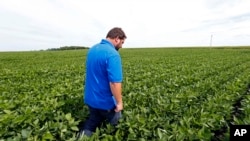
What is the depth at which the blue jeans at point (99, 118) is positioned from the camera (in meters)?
4.14

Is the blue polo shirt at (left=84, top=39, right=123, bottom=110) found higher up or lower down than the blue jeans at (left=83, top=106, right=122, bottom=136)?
higher up

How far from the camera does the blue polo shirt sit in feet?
12.5

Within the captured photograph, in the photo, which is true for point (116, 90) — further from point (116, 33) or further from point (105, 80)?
point (116, 33)

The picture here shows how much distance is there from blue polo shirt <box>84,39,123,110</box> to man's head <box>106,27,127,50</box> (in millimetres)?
61

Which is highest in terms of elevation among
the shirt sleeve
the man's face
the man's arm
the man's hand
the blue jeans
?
the man's face

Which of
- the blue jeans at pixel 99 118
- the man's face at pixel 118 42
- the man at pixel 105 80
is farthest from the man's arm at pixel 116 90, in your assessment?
the man's face at pixel 118 42

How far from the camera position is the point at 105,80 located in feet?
13.2

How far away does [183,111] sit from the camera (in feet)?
17.4

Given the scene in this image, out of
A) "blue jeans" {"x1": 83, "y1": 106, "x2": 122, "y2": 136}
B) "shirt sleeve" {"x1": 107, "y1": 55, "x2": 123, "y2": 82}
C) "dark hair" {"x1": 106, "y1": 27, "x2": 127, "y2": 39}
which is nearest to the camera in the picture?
"shirt sleeve" {"x1": 107, "y1": 55, "x2": 123, "y2": 82}

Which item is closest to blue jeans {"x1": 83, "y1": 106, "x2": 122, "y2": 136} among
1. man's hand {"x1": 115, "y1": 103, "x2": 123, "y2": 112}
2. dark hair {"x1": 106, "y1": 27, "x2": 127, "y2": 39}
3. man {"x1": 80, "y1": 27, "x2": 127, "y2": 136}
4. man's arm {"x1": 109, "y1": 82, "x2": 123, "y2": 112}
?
man {"x1": 80, "y1": 27, "x2": 127, "y2": 136}

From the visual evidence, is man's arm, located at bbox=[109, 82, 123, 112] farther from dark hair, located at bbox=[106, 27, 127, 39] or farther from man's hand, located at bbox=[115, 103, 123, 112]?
dark hair, located at bbox=[106, 27, 127, 39]

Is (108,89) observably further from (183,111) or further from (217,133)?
(217,133)

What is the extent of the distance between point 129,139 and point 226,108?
2.33 m

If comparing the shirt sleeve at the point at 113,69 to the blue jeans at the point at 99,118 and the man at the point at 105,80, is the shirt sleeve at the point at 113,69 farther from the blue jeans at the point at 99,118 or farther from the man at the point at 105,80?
the blue jeans at the point at 99,118
